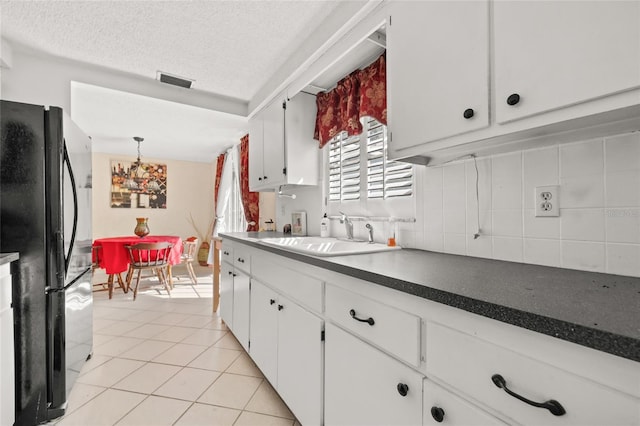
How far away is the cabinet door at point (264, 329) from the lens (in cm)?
164

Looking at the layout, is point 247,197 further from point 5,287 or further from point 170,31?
point 5,287

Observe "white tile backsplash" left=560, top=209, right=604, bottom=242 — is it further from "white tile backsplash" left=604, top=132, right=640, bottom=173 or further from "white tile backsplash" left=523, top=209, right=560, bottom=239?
"white tile backsplash" left=604, top=132, right=640, bottom=173

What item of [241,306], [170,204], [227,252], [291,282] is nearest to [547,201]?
[291,282]

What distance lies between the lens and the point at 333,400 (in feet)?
3.78

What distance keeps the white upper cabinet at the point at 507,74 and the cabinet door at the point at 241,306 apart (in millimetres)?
1463

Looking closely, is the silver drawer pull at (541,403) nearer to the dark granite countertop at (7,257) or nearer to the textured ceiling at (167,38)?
the dark granite countertop at (7,257)

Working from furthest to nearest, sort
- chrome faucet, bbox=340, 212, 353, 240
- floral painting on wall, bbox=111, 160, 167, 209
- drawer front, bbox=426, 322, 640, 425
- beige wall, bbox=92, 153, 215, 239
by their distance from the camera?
floral painting on wall, bbox=111, 160, 167, 209 < beige wall, bbox=92, 153, 215, 239 < chrome faucet, bbox=340, 212, 353, 240 < drawer front, bbox=426, 322, 640, 425

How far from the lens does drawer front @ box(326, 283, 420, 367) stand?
2.69 ft

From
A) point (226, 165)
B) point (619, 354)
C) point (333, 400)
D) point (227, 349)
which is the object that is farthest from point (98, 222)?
point (619, 354)

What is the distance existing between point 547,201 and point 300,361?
1257 millimetres

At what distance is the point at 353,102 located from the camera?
6.39 ft

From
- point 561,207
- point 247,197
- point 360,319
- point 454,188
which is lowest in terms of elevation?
point 360,319

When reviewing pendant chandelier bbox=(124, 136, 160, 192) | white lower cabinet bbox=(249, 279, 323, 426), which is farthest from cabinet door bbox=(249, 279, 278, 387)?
pendant chandelier bbox=(124, 136, 160, 192)

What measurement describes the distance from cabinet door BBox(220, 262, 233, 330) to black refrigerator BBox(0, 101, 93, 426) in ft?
3.59
